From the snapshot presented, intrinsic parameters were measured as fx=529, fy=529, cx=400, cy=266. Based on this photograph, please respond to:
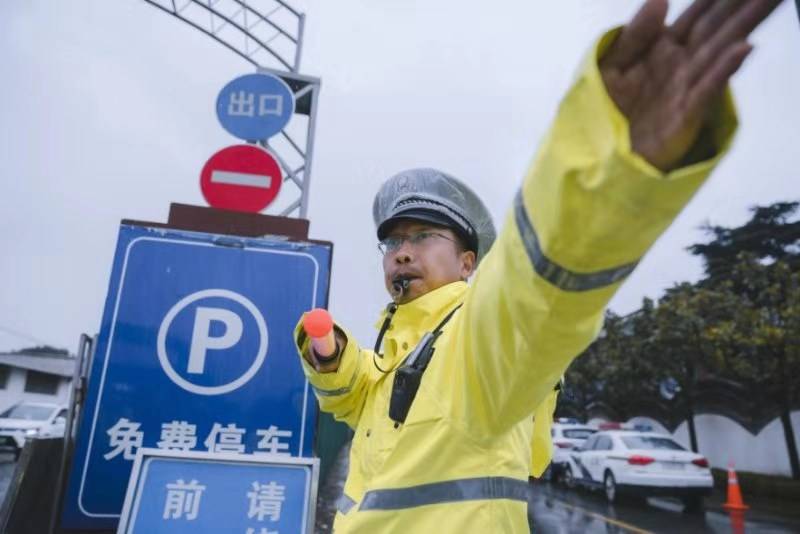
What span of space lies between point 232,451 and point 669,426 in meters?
18.5

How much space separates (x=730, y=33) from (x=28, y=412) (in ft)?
53.6

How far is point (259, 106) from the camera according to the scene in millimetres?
3318

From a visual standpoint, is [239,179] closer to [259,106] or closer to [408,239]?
[259,106]

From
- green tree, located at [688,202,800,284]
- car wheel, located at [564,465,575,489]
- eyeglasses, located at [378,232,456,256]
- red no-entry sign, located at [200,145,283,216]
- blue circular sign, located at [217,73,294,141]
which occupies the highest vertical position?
green tree, located at [688,202,800,284]

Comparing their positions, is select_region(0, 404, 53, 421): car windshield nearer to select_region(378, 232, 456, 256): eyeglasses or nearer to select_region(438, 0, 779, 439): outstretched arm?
select_region(378, 232, 456, 256): eyeglasses

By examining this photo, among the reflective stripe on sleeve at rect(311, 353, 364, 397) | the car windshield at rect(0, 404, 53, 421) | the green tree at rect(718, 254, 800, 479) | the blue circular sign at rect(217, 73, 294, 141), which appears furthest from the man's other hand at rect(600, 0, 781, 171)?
the car windshield at rect(0, 404, 53, 421)

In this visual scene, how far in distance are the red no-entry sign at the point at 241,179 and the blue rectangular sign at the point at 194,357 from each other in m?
0.46

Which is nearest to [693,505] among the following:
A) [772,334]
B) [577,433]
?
[772,334]

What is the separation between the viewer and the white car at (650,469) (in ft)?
27.5

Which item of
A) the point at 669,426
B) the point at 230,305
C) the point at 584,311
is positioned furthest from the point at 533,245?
the point at 669,426

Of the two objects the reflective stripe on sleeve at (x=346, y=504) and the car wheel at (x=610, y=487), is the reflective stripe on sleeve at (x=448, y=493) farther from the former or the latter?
the car wheel at (x=610, y=487)

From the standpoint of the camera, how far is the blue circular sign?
3314 mm

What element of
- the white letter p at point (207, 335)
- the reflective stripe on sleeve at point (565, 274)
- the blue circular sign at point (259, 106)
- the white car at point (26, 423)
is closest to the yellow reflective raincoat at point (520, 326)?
the reflective stripe on sleeve at point (565, 274)

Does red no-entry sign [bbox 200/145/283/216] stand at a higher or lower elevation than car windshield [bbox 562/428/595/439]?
higher
